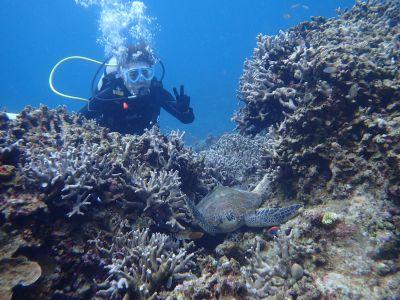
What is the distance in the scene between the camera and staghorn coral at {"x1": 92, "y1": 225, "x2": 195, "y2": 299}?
2816mm

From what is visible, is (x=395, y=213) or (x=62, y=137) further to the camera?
(x=62, y=137)

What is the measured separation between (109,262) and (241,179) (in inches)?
135

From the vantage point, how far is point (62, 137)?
462 cm

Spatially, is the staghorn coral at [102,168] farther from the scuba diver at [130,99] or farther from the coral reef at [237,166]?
the scuba diver at [130,99]

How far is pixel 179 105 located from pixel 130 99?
51.7 inches

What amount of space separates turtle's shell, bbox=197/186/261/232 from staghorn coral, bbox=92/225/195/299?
73 centimetres

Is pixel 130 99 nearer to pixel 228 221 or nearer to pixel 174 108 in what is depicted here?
pixel 174 108

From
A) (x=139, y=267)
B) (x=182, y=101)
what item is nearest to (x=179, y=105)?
(x=182, y=101)

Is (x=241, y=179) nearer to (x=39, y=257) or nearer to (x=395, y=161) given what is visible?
(x=395, y=161)

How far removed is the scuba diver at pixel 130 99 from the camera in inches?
292

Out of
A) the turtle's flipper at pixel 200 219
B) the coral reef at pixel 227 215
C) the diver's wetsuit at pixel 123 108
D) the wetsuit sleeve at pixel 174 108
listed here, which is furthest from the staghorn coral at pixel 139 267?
the wetsuit sleeve at pixel 174 108

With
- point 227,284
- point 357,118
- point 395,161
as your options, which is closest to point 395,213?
point 395,161

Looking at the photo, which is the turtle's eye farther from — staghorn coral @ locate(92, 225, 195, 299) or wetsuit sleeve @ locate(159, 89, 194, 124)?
wetsuit sleeve @ locate(159, 89, 194, 124)

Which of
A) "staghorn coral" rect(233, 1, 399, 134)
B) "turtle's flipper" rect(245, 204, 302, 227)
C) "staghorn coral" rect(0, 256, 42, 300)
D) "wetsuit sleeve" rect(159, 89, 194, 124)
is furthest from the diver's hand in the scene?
"staghorn coral" rect(0, 256, 42, 300)
